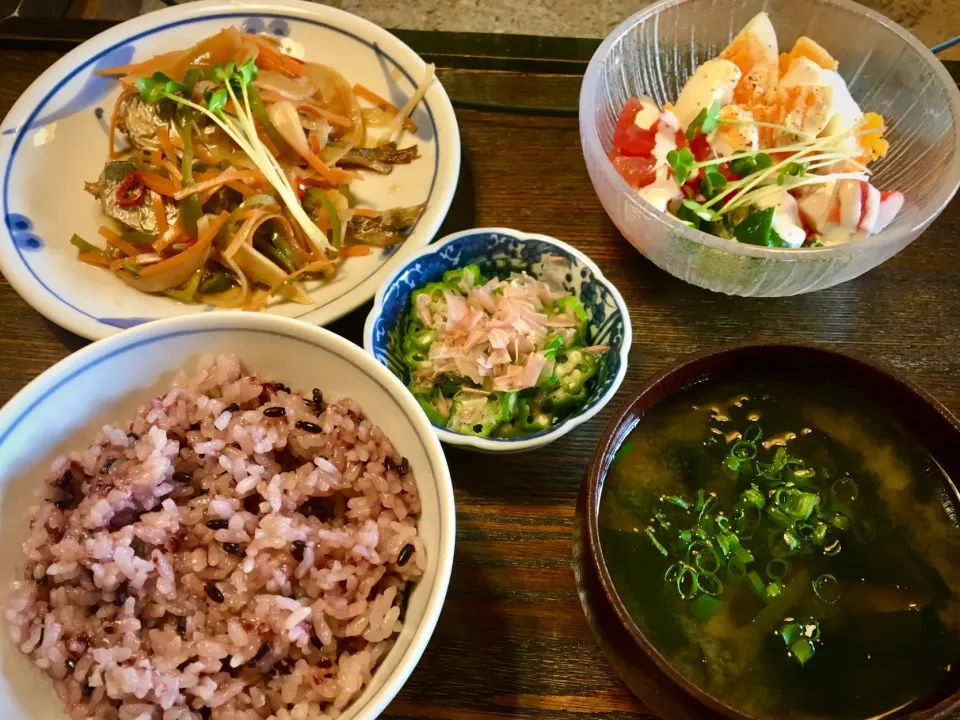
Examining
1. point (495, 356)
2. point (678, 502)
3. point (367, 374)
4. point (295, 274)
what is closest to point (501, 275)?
point (495, 356)

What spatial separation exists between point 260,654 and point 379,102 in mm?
1554

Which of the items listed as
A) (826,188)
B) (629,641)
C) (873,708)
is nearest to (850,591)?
(873,708)

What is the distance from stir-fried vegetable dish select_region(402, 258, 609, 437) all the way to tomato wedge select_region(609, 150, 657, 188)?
0.27m

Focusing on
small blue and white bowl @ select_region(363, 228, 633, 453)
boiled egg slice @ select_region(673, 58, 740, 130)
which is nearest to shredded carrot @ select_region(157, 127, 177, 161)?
small blue and white bowl @ select_region(363, 228, 633, 453)

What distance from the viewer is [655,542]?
48.5 inches

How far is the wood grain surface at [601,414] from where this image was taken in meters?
1.36

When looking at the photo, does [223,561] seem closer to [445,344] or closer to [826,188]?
[445,344]

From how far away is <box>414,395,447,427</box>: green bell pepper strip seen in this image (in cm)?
151

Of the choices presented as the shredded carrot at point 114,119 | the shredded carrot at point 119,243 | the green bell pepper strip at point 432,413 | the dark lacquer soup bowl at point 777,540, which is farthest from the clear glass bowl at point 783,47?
the shredded carrot at point 114,119

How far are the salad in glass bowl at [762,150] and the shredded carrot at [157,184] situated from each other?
3.73ft

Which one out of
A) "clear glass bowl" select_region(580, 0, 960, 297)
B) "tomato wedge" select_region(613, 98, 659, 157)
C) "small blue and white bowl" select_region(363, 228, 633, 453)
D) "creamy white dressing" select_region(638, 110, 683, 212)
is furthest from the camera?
"tomato wedge" select_region(613, 98, 659, 157)

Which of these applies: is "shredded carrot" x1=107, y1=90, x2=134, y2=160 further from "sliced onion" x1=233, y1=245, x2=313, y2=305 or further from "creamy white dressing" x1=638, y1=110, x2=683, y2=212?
"creamy white dressing" x1=638, y1=110, x2=683, y2=212

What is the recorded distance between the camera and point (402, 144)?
6.74 feet

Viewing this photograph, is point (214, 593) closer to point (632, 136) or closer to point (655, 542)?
point (655, 542)
